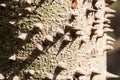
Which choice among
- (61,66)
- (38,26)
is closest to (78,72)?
(61,66)

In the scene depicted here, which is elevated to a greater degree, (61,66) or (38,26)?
(38,26)

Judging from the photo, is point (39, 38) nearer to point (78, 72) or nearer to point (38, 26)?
point (38, 26)

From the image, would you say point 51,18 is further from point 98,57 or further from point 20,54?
point 98,57

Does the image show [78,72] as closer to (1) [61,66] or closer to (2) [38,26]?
(1) [61,66]

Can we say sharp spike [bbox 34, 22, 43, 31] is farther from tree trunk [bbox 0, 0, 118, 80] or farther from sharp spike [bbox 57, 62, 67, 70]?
sharp spike [bbox 57, 62, 67, 70]

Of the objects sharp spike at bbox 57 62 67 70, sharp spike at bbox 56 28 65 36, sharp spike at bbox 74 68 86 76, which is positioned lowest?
sharp spike at bbox 74 68 86 76

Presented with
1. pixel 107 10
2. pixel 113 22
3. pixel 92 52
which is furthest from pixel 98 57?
pixel 113 22

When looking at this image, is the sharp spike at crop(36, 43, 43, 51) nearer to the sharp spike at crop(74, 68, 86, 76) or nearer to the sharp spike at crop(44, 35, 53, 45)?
the sharp spike at crop(44, 35, 53, 45)

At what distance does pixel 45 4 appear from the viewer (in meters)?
1.16

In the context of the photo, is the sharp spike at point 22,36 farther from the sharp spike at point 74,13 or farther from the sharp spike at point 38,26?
the sharp spike at point 74,13

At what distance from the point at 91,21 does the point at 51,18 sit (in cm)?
16

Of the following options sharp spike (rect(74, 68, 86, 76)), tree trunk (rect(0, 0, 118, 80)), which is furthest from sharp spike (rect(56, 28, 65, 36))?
sharp spike (rect(74, 68, 86, 76))

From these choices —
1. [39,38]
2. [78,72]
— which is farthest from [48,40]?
[78,72]

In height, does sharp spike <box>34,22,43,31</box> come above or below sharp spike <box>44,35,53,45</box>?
above
